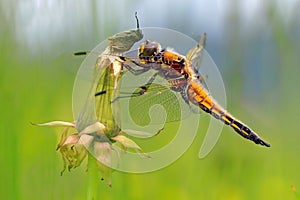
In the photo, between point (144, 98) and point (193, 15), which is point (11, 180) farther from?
point (193, 15)

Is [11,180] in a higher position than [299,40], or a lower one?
lower

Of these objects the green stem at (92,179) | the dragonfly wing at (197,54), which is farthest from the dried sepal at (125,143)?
Answer: the dragonfly wing at (197,54)

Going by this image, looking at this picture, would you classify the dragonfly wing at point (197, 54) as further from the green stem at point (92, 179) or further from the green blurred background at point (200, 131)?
the green stem at point (92, 179)

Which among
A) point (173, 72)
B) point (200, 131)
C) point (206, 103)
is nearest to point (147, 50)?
point (173, 72)

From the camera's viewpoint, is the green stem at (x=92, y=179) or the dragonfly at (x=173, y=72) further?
the dragonfly at (x=173, y=72)

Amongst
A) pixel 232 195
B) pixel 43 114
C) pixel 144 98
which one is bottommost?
pixel 232 195

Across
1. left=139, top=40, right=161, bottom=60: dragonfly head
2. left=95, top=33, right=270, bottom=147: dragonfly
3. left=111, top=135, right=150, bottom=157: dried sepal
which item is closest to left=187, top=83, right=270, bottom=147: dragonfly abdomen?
left=95, top=33, right=270, bottom=147: dragonfly

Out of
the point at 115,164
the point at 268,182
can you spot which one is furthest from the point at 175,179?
the point at 115,164

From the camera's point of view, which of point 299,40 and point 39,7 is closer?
point 39,7
